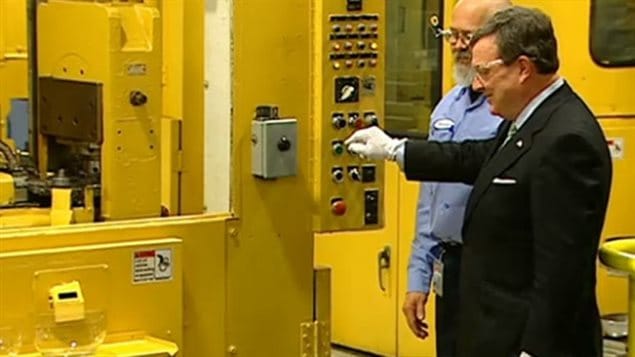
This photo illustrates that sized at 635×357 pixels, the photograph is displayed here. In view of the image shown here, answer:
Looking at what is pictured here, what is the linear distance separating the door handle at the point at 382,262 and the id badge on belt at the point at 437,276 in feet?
7.16

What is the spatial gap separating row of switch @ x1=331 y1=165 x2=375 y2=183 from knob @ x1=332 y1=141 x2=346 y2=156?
0.05 meters

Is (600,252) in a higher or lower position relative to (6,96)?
lower

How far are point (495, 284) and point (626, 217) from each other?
2.73m

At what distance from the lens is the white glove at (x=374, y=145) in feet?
12.2

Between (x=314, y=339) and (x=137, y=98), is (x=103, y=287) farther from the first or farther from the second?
(x=314, y=339)

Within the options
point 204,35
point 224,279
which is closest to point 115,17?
point 204,35

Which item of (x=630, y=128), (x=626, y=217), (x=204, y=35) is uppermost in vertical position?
(x=204, y=35)

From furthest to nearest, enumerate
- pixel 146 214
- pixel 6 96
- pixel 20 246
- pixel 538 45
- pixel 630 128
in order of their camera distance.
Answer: pixel 630 128
pixel 6 96
pixel 146 214
pixel 20 246
pixel 538 45

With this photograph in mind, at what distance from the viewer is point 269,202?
12.8 ft

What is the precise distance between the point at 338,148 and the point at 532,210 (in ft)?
3.27

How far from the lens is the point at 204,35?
393 cm

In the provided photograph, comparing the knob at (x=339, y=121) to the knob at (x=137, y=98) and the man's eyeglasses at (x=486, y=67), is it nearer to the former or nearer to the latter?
the knob at (x=137, y=98)

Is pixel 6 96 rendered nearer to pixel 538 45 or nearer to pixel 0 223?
pixel 0 223

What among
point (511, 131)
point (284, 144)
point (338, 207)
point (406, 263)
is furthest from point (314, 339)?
point (406, 263)
